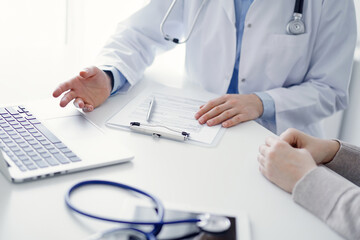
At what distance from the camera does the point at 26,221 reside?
2.04 ft

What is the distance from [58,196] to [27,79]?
0.64 metres

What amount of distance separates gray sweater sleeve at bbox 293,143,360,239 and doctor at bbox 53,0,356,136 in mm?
417

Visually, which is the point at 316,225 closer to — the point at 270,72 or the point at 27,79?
the point at 270,72

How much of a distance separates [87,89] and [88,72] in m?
0.06

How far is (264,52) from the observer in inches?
50.9

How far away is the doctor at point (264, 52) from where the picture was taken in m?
1.22

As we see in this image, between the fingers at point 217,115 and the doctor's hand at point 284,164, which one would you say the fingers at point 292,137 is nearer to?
the doctor's hand at point 284,164

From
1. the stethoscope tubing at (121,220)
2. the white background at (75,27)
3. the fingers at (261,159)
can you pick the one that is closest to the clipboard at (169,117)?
the fingers at (261,159)

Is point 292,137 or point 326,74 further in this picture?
point 326,74

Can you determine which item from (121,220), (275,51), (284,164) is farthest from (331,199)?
(275,51)

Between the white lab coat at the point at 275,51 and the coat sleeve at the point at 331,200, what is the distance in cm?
47

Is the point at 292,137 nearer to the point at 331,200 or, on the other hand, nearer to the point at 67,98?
the point at 331,200

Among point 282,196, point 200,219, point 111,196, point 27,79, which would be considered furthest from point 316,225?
point 27,79

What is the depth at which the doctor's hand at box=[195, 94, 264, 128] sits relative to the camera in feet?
3.31
